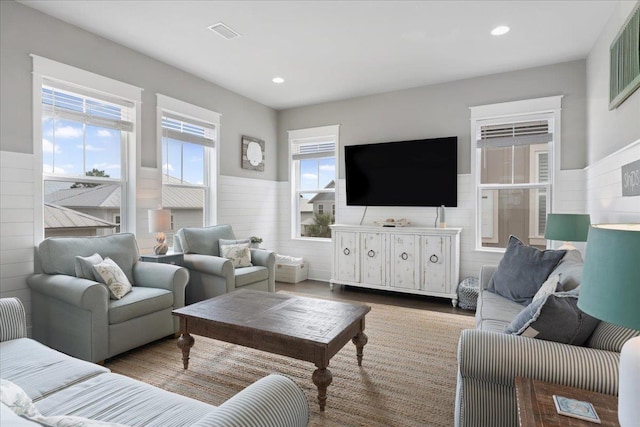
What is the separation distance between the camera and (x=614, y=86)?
2.79 m

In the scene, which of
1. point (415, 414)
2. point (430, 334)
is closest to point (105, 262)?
point (415, 414)

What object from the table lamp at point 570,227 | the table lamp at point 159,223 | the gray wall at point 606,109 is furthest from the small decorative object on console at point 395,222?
the table lamp at point 159,223

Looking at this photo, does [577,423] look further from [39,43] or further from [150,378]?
[39,43]

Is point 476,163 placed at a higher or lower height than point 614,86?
lower

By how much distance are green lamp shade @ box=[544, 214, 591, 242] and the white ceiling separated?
1.77 m

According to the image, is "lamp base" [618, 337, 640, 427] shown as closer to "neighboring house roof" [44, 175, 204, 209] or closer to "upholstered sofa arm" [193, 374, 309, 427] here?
"upholstered sofa arm" [193, 374, 309, 427]

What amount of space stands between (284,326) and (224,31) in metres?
2.77

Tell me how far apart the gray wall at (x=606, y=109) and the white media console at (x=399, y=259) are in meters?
1.66

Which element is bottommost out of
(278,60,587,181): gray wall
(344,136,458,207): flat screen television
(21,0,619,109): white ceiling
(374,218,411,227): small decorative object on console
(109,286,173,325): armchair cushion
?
(109,286,173,325): armchair cushion

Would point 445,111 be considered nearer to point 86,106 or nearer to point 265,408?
point 86,106

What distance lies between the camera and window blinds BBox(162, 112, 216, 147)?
411 centimetres

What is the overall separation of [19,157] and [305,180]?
12.2 ft

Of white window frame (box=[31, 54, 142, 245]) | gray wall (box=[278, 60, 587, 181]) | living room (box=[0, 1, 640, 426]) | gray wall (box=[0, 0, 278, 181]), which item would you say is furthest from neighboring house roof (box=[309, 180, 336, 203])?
white window frame (box=[31, 54, 142, 245])

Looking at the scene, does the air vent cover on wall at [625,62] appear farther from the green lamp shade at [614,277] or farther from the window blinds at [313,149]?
the window blinds at [313,149]
